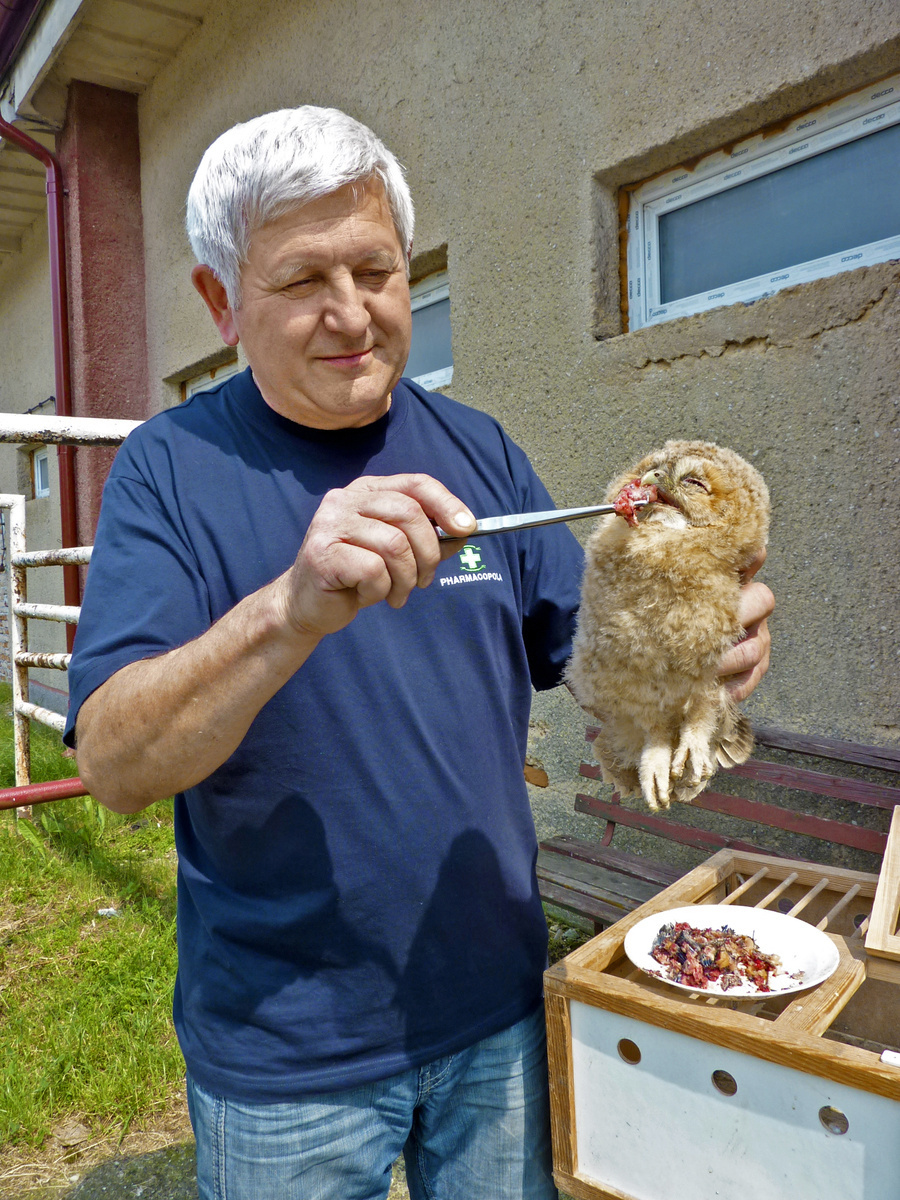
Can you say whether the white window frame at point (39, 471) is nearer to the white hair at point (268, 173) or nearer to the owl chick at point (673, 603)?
the white hair at point (268, 173)

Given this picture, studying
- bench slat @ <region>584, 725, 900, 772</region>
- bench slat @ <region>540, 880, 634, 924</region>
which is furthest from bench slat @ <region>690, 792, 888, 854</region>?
bench slat @ <region>540, 880, 634, 924</region>

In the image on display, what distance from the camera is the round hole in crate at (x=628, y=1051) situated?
1412 mm

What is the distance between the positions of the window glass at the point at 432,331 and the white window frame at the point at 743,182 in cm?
118

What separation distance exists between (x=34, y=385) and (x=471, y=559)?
8644 millimetres

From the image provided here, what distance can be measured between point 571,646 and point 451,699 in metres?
0.35

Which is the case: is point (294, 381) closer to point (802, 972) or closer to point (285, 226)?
point (285, 226)

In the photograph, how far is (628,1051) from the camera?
1.42 meters

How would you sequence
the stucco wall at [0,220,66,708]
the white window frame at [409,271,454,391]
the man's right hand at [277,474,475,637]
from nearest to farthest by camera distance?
the man's right hand at [277,474,475,637] → the white window frame at [409,271,454,391] → the stucco wall at [0,220,66,708]

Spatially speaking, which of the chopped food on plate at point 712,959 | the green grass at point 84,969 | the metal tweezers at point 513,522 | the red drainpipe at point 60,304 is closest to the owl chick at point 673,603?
the metal tweezers at point 513,522

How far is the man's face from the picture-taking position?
141 cm

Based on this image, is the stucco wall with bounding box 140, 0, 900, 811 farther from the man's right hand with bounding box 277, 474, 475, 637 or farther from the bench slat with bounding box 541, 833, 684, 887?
the man's right hand with bounding box 277, 474, 475, 637

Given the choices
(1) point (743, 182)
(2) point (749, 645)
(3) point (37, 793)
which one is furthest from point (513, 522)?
(1) point (743, 182)

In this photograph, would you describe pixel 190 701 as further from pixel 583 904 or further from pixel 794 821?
pixel 794 821

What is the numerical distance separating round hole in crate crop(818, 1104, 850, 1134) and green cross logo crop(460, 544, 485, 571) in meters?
0.99
